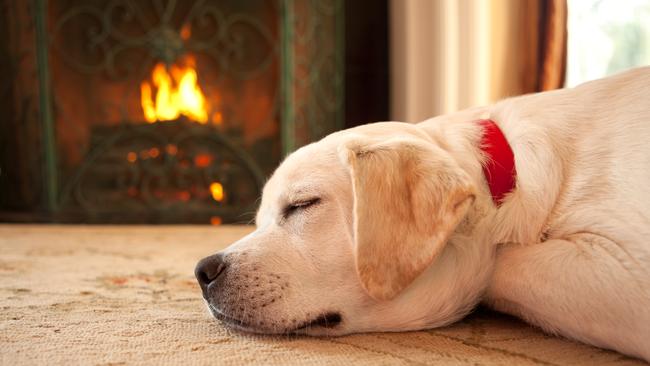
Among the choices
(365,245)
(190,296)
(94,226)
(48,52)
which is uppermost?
(48,52)

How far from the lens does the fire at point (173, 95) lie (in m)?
3.54

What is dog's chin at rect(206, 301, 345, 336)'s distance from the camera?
1165 mm

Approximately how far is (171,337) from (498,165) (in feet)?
2.38

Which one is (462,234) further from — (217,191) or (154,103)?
(154,103)

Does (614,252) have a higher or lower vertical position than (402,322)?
higher

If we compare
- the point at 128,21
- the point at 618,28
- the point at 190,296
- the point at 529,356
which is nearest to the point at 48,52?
the point at 128,21

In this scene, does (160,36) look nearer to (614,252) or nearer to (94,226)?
(94,226)

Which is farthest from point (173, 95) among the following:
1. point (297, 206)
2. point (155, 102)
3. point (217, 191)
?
point (297, 206)

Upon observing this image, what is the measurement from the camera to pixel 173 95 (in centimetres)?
356

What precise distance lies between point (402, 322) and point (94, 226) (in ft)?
8.12

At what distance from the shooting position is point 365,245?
1.12 metres

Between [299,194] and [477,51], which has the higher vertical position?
[477,51]

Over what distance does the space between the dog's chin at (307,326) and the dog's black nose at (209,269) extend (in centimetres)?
5

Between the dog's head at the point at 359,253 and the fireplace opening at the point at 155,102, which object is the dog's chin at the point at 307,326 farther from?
the fireplace opening at the point at 155,102
